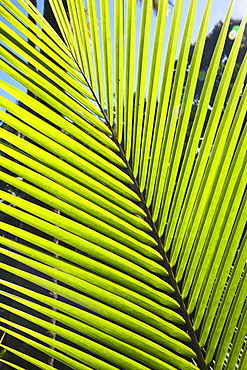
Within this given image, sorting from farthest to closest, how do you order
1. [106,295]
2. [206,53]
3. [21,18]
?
[206,53]
[21,18]
[106,295]

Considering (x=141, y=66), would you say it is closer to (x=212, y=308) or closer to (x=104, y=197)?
(x=104, y=197)

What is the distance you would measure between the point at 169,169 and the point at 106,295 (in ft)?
0.85

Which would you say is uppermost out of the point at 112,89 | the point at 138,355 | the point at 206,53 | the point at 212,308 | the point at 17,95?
the point at 206,53

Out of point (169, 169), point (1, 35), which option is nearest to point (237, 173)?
point (169, 169)

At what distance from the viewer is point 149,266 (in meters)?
0.56

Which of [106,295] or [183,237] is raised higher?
[183,237]

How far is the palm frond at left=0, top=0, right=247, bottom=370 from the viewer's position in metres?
0.48

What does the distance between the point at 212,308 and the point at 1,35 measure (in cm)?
58

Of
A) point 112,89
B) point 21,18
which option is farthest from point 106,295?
point 21,18

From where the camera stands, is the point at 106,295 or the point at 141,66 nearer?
the point at 106,295

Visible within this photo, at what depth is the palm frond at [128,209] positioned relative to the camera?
18.8 inches

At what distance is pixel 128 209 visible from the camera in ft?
1.95

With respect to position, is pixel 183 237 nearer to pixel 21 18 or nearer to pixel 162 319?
pixel 162 319

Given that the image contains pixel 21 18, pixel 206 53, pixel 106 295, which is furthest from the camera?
pixel 206 53
